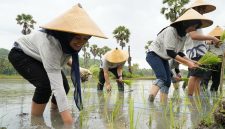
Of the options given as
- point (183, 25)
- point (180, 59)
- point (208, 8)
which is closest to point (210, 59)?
point (180, 59)

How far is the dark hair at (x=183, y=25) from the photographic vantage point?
4.45m

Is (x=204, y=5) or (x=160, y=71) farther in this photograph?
(x=204, y=5)

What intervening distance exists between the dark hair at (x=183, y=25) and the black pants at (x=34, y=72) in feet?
6.30

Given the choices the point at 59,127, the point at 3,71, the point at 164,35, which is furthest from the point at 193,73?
the point at 3,71

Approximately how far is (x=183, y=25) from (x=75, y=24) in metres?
2.06

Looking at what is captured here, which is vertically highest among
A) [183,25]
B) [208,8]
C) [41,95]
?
[208,8]

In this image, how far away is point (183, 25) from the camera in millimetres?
4539

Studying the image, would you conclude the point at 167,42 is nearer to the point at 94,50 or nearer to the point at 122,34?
the point at 122,34

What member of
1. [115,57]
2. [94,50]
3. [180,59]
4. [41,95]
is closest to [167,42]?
[180,59]

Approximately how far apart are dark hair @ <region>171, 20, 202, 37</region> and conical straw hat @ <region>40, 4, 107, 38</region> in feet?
5.98

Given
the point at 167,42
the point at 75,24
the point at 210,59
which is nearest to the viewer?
the point at 75,24

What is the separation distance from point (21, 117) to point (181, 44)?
2.32m

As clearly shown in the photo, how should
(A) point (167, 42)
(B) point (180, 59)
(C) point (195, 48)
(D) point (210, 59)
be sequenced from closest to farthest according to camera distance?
(D) point (210, 59)
(B) point (180, 59)
(A) point (167, 42)
(C) point (195, 48)

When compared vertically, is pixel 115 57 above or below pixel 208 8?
below
